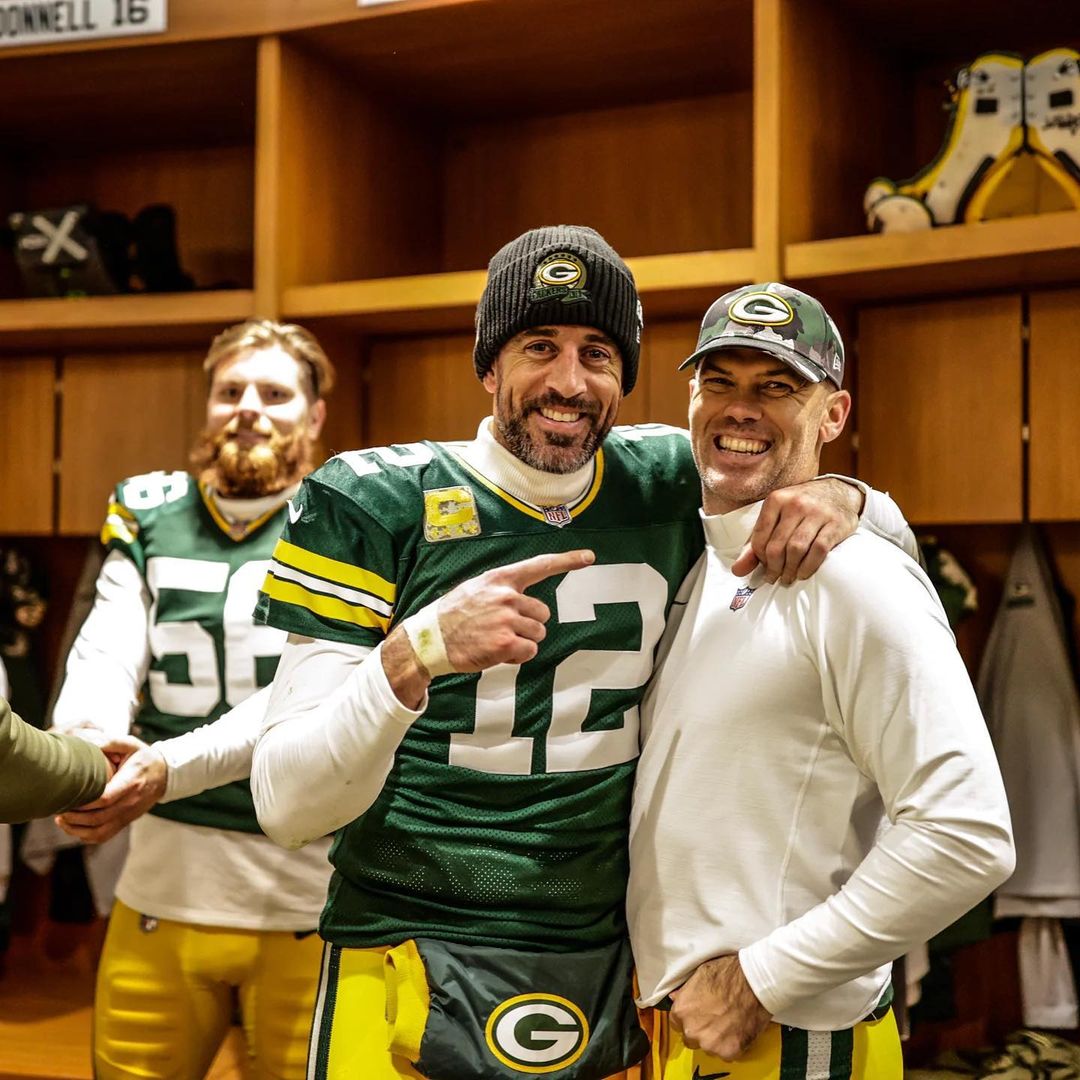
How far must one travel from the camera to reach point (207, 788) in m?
1.93

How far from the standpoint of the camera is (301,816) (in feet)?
4.49

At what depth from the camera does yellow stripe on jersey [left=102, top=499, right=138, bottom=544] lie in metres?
2.16

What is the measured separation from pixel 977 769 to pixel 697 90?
2186 mm

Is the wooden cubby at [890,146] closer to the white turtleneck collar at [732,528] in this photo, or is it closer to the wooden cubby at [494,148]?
the wooden cubby at [494,148]

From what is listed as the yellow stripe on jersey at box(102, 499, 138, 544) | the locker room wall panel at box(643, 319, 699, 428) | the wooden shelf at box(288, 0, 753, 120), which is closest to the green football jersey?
the yellow stripe on jersey at box(102, 499, 138, 544)

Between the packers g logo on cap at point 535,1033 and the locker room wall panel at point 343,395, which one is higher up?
the locker room wall panel at point 343,395

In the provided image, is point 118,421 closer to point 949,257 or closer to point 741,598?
point 949,257

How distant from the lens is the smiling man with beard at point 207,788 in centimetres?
203

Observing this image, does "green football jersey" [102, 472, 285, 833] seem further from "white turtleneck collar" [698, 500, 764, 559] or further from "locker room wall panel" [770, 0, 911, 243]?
"locker room wall panel" [770, 0, 911, 243]

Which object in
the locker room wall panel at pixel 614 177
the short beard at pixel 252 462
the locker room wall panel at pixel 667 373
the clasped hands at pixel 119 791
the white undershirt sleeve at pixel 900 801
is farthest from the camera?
the locker room wall panel at pixel 614 177

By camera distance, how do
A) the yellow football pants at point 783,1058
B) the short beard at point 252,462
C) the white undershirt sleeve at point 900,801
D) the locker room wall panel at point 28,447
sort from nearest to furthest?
the white undershirt sleeve at point 900,801, the yellow football pants at point 783,1058, the short beard at point 252,462, the locker room wall panel at point 28,447

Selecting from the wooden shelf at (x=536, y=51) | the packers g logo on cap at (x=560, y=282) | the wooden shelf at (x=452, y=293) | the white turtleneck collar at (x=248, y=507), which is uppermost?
the wooden shelf at (x=536, y=51)

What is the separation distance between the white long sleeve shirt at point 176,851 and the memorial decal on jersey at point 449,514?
0.61 meters

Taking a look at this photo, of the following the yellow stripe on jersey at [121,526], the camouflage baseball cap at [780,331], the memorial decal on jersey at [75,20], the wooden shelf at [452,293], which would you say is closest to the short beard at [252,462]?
the yellow stripe on jersey at [121,526]
